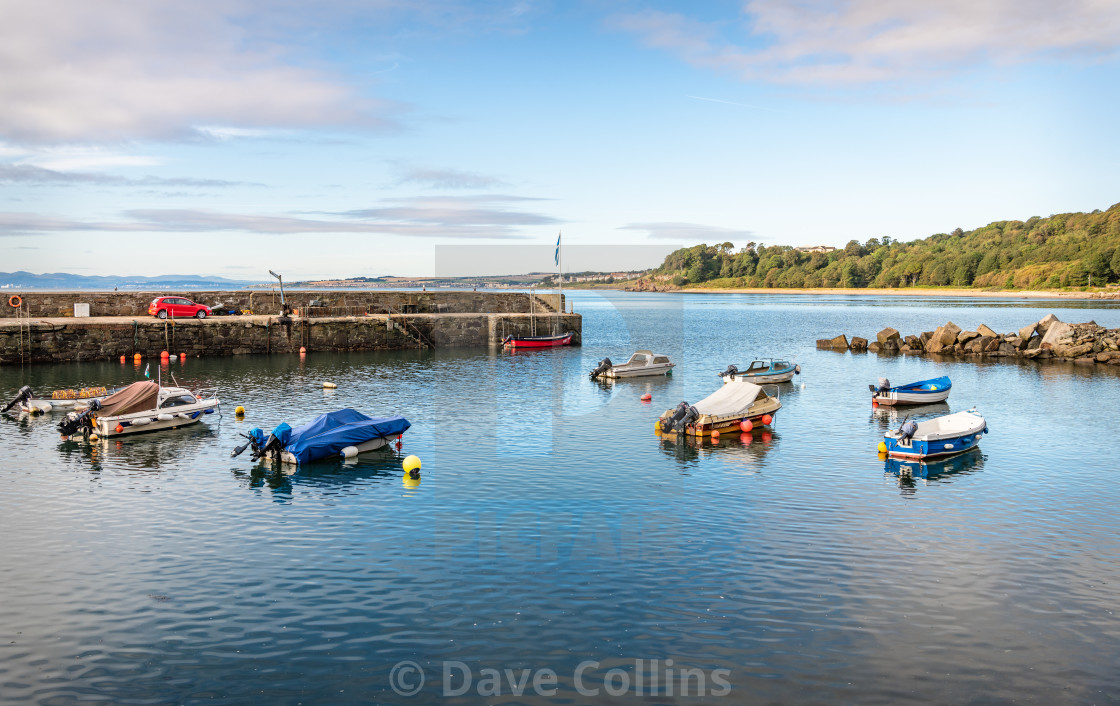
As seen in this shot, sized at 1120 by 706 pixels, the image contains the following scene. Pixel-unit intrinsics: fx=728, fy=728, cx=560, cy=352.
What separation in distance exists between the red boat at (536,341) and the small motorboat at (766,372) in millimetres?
26212

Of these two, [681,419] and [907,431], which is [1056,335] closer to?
[907,431]

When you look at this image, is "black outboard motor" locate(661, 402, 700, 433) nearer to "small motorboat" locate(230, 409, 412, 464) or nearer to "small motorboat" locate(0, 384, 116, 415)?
"small motorboat" locate(230, 409, 412, 464)

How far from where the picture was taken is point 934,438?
1134 inches

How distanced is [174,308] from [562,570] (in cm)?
5762

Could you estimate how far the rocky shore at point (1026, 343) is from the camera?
208 ft

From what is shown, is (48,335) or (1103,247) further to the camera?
(1103,247)

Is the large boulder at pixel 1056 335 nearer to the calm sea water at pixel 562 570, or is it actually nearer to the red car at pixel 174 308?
the calm sea water at pixel 562 570

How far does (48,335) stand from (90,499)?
41.1 meters

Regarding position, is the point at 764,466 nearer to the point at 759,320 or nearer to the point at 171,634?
the point at 171,634

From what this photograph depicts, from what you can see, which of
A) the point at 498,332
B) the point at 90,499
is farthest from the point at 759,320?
the point at 90,499

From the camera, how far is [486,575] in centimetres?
1709

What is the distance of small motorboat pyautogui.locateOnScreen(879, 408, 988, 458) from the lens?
1125 inches

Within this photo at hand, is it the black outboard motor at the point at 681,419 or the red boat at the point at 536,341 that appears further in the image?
the red boat at the point at 536,341

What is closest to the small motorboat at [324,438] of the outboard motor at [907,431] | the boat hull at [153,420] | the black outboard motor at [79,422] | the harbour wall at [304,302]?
the boat hull at [153,420]
